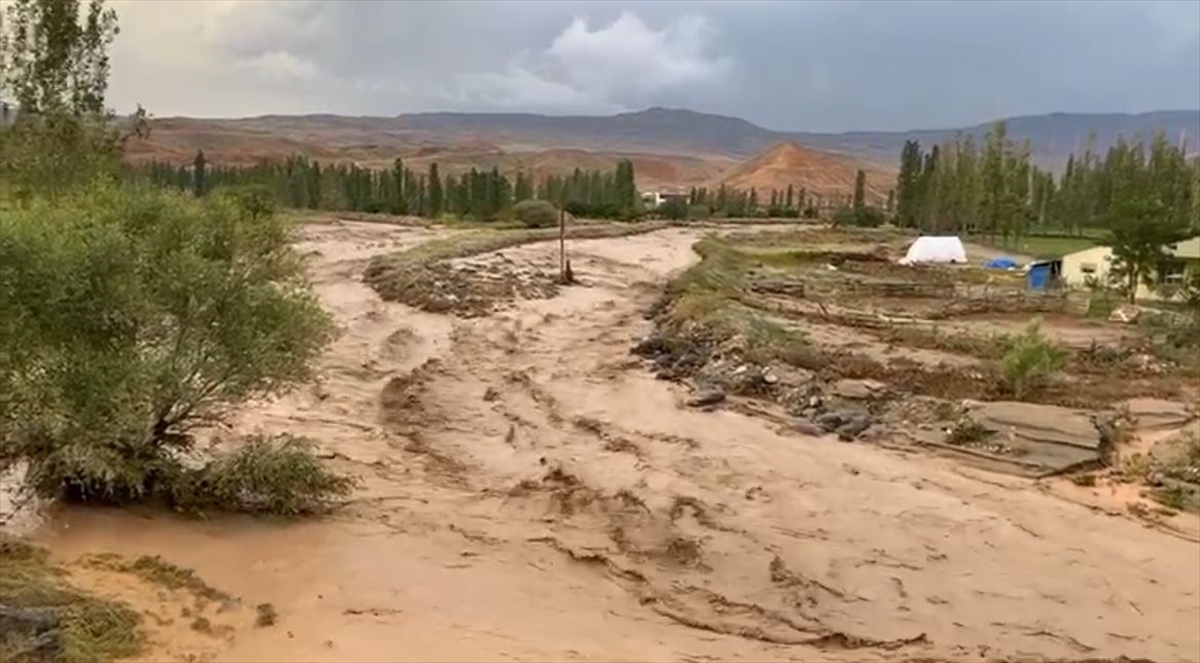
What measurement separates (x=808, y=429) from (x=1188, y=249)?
29376 millimetres

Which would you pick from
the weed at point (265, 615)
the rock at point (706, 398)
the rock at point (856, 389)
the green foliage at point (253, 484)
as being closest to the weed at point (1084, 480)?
the rock at point (856, 389)

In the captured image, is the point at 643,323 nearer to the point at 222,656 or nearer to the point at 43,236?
the point at 43,236

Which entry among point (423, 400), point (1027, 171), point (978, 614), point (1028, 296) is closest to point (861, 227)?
point (1027, 171)

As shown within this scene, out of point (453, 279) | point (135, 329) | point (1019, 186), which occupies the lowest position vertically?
point (453, 279)

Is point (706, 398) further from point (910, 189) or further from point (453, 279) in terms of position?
point (910, 189)

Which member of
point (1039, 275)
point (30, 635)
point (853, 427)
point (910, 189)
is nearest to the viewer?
point (30, 635)

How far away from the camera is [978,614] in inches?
501

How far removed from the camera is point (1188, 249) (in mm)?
43031

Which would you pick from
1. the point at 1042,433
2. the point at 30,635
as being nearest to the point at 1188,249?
the point at 1042,433

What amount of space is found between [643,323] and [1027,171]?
2523 inches

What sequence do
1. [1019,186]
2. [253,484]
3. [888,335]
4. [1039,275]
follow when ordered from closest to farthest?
[253,484]
[888,335]
[1039,275]
[1019,186]

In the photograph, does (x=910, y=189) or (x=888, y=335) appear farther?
(x=910, y=189)

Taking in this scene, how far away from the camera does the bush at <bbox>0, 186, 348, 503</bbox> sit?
12781 millimetres

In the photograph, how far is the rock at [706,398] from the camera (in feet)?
71.2
